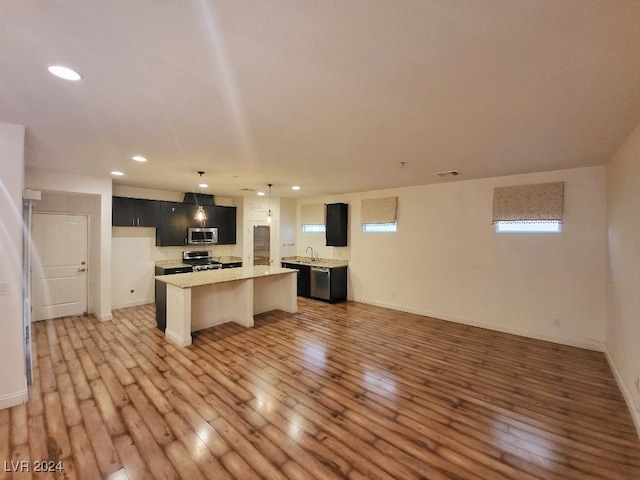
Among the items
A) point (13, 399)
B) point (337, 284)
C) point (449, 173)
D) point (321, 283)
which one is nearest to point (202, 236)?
point (321, 283)

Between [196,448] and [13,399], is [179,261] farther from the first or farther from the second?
[196,448]

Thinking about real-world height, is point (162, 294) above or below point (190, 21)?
below

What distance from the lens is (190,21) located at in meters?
1.28

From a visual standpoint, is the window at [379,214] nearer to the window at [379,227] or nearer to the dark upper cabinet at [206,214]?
the window at [379,227]

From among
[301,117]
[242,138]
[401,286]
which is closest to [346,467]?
[301,117]

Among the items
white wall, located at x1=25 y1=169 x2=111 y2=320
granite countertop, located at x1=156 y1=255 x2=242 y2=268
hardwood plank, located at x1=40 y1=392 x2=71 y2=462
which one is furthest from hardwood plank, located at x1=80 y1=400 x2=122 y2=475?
granite countertop, located at x1=156 y1=255 x2=242 y2=268

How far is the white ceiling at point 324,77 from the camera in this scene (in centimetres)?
125

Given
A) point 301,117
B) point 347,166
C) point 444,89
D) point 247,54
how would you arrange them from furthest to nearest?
point 347,166 < point 301,117 < point 444,89 < point 247,54

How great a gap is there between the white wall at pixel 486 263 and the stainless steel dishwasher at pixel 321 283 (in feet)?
2.04

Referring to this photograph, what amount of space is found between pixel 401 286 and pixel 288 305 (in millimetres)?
2340

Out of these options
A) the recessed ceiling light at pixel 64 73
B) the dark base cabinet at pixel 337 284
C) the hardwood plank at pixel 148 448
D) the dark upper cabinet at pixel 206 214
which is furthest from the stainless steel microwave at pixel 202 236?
the recessed ceiling light at pixel 64 73

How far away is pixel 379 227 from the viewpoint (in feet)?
20.7

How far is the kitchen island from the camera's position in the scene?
407cm

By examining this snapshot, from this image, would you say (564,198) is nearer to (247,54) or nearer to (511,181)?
(511,181)
